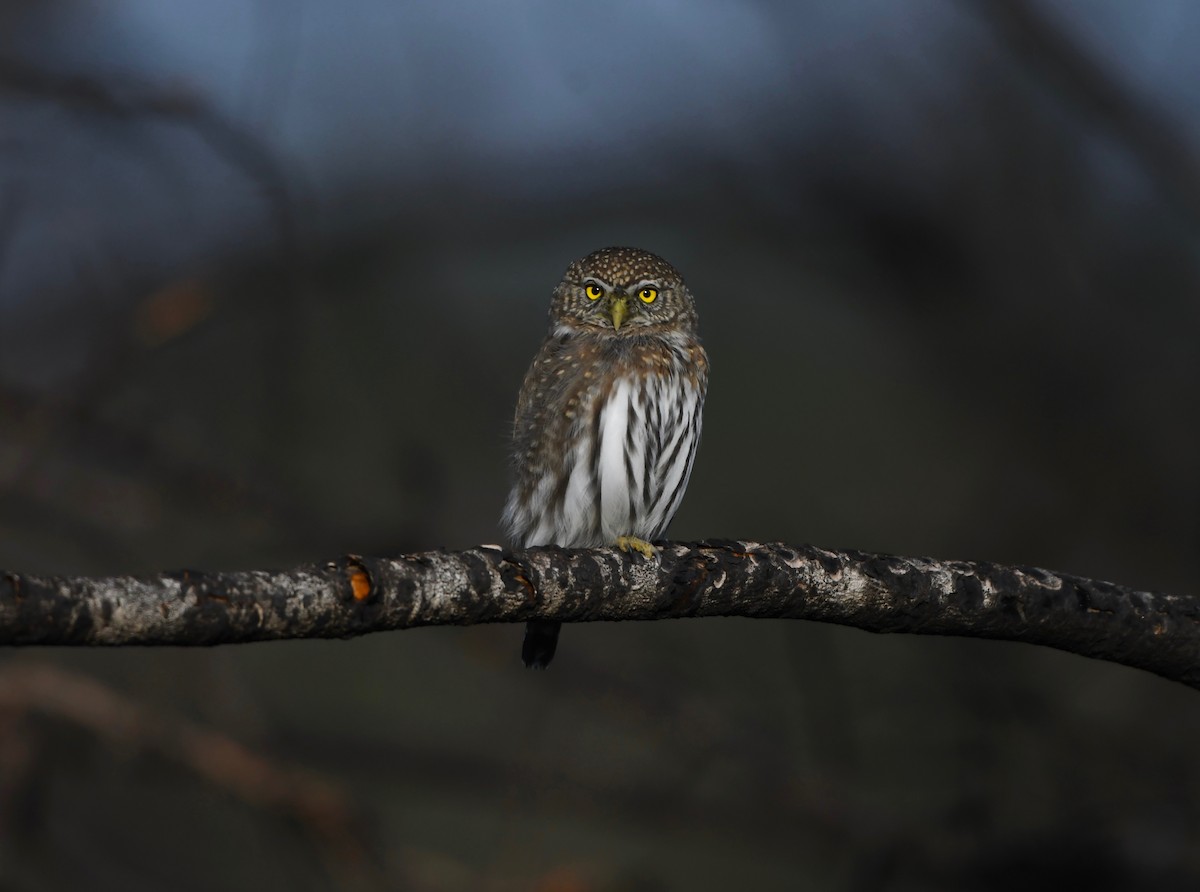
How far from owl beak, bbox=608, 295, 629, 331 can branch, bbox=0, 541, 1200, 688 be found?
193 centimetres

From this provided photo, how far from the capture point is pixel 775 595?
122 inches

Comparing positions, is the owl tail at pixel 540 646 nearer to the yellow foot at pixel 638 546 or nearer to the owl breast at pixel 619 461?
the owl breast at pixel 619 461

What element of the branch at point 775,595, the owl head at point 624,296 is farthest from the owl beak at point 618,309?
the branch at point 775,595

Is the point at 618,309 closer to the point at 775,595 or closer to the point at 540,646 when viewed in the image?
the point at 540,646

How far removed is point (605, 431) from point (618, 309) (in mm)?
696

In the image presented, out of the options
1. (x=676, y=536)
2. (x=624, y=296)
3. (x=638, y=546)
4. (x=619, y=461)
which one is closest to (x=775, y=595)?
(x=638, y=546)

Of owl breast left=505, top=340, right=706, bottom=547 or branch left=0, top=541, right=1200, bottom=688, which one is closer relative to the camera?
Answer: branch left=0, top=541, right=1200, bottom=688

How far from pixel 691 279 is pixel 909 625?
286 inches

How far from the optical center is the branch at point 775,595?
2.43m

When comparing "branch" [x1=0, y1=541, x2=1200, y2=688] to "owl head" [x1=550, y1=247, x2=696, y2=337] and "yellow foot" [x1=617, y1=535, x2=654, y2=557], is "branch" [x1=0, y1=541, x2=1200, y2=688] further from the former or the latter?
"owl head" [x1=550, y1=247, x2=696, y2=337]

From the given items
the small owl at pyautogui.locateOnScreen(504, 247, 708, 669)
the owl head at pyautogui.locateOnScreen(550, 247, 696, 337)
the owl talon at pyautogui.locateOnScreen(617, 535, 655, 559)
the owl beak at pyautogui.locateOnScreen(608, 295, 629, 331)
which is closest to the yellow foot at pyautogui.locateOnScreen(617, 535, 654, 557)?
the owl talon at pyautogui.locateOnScreen(617, 535, 655, 559)

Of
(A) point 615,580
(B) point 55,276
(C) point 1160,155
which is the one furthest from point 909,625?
(B) point 55,276

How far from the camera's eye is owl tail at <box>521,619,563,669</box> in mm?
4508

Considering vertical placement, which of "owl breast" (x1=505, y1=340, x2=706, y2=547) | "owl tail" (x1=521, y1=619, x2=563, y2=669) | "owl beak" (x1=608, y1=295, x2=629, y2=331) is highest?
"owl beak" (x1=608, y1=295, x2=629, y2=331)
